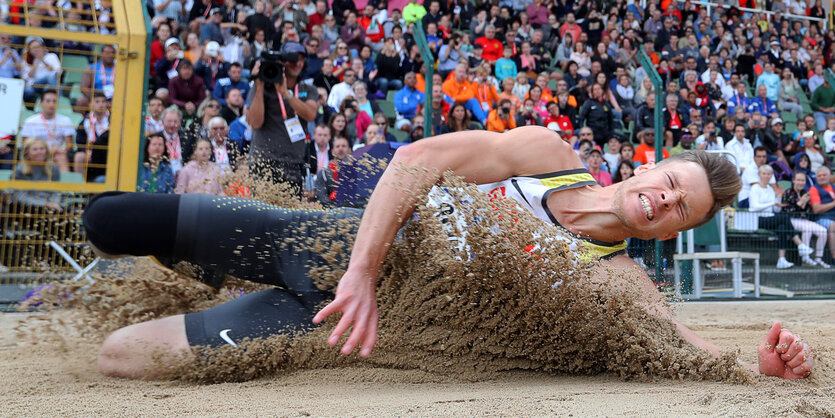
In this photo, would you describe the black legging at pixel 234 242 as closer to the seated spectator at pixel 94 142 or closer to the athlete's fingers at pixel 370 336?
the athlete's fingers at pixel 370 336

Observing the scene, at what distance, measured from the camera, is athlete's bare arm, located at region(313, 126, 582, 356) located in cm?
221

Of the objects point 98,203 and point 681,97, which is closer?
point 98,203

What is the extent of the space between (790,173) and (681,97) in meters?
2.01

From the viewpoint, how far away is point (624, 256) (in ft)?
9.19

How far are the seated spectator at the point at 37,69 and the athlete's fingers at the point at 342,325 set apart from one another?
3722 millimetres

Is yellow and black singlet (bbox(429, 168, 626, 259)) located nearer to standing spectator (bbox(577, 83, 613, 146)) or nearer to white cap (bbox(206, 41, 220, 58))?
white cap (bbox(206, 41, 220, 58))

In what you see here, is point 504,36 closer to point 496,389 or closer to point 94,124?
point 94,124

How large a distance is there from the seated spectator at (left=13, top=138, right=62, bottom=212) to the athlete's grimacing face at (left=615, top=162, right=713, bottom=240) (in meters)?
3.87

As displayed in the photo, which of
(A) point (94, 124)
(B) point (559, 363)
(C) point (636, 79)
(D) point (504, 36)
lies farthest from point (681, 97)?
(B) point (559, 363)

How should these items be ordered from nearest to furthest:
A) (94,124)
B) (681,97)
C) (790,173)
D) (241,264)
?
(241,264), (94,124), (790,173), (681,97)

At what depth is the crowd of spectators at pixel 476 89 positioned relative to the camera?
5.63 metres

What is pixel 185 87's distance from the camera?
27.0 ft

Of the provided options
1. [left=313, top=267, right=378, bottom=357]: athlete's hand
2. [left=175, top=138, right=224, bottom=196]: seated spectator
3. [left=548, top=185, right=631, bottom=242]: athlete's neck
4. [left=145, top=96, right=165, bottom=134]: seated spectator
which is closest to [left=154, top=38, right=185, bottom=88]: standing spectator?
[left=145, top=96, right=165, bottom=134]: seated spectator

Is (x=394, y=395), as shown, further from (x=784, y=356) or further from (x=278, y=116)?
(x=278, y=116)
